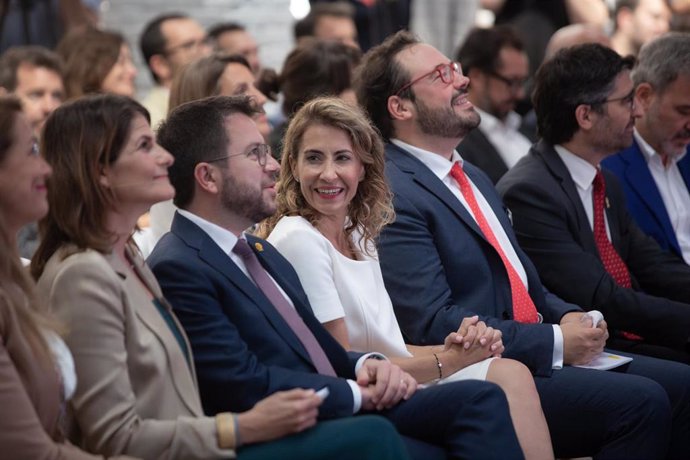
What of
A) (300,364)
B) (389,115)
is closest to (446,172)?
(389,115)

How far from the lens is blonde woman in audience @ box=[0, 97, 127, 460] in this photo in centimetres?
226

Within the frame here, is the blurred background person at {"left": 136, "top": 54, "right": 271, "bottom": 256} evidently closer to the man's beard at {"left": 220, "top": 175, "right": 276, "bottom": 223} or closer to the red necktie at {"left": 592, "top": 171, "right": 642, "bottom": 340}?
the red necktie at {"left": 592, "top": 171, "right": 642, "bottom": 340}

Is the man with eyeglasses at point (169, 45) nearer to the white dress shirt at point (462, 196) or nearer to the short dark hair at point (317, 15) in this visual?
the short dark hair at point (317, 15)

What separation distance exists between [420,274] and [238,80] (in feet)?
4.62

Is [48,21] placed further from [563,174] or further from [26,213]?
[26,213]

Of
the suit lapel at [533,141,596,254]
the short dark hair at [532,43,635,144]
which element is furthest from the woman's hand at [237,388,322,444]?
the short dark hair at [532,43,635,144]

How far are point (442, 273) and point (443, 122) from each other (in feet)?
1.77

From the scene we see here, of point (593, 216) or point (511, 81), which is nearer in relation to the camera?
point (593, 216)

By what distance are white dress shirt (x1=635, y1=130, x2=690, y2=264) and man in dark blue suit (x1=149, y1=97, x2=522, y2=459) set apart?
6.25ft

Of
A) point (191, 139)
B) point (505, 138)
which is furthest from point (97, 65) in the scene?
point (191, 139)

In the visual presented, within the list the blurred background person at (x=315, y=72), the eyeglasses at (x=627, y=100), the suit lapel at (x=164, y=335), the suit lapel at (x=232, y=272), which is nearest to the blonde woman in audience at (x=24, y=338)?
the suit lapel at (x=164, y=335)

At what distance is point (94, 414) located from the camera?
2473mm

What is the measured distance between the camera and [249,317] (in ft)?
9.19

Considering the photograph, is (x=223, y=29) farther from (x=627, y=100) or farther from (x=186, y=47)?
(x=627, y=100)
